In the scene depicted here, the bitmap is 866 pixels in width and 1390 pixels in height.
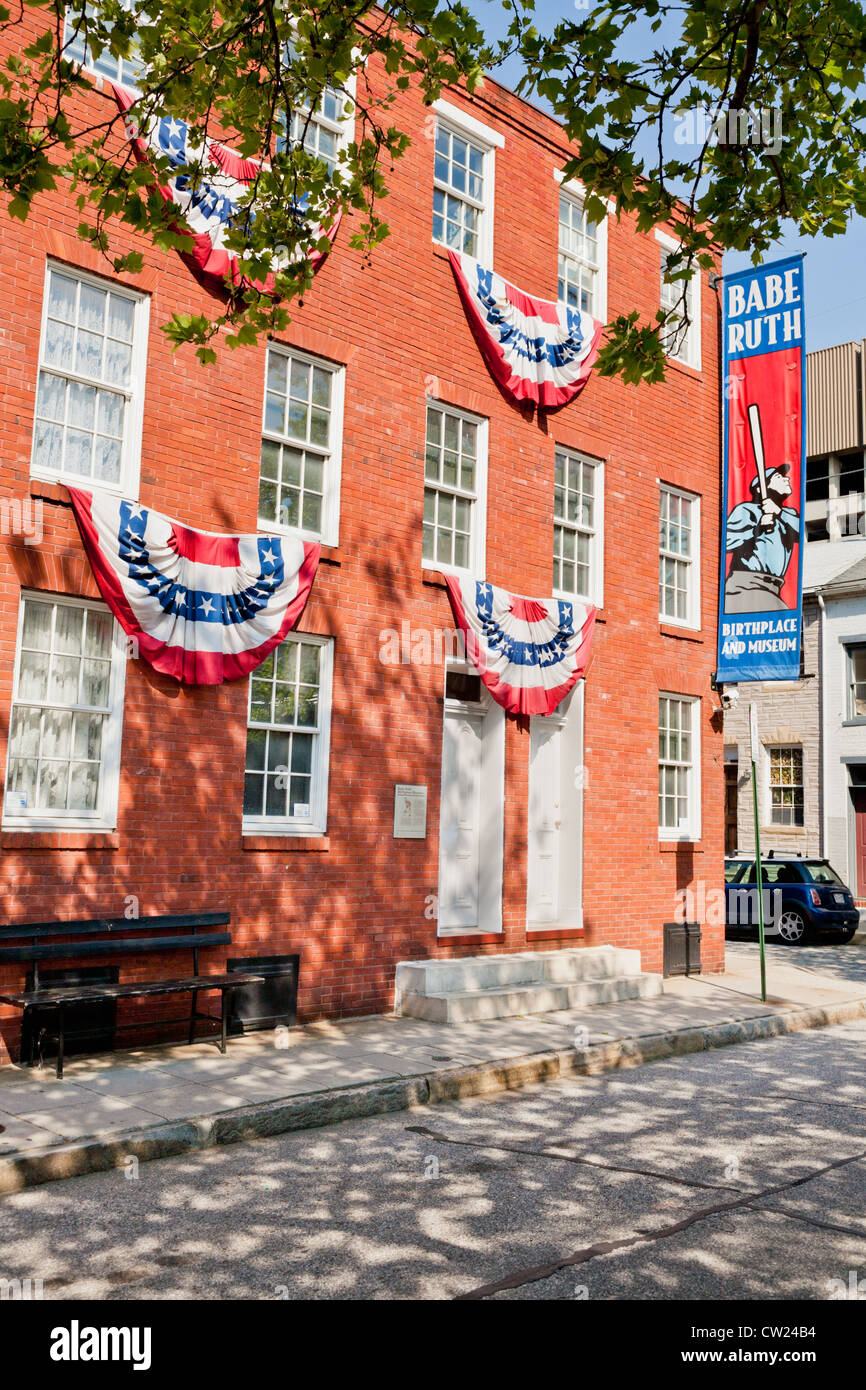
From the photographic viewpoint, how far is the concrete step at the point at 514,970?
37.7 feet

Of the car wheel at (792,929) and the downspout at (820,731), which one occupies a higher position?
the downspout at (820,731)

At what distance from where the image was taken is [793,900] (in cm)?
2175

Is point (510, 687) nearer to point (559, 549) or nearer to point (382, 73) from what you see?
point (559, 549)

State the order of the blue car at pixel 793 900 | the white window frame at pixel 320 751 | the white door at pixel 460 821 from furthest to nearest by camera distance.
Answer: the blue car at pixel 793 900 < the white door at pixel 460 821 < the white window frame at pixel 320 751

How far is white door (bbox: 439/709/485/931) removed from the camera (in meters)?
12.6

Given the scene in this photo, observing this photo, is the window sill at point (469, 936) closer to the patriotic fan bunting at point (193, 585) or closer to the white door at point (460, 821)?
the white door at point (460, 821)

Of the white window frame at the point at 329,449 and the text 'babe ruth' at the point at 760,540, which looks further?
the text 'babe ruth' at the point at 760,540

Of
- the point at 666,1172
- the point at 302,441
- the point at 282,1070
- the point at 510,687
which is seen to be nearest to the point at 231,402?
the point at 302,441

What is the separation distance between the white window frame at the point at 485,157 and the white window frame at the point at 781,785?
18355 millimetres

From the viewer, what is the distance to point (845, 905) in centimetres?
2156

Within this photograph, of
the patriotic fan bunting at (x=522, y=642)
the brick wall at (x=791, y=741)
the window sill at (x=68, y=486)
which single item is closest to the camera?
the window sill at (x=68, y=486)

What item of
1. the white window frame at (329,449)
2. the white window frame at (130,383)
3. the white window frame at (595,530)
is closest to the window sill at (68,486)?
the white window frame at (130,383)

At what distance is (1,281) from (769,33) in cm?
583

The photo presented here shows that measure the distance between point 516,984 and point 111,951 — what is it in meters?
4.79
